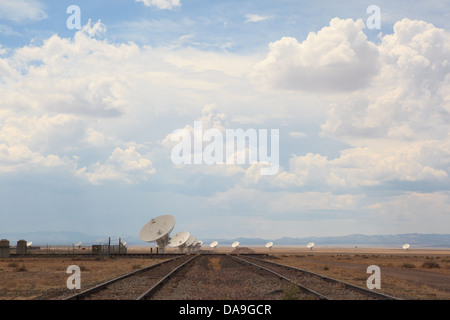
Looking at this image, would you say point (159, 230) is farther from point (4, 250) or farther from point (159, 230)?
point (4, 250)

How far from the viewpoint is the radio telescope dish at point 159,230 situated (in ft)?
224

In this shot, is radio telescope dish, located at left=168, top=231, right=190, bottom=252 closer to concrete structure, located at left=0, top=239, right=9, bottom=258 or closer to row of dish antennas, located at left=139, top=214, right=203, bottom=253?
row of dish antennas, located at left=139, top=214, right=203, bottom=253

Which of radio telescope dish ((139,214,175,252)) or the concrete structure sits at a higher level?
radio telescope dish ((139,214,175,252))

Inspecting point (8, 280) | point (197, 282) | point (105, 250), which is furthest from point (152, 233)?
point (197, 282)

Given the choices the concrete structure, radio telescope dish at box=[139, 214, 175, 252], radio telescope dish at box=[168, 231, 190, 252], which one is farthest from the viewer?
radio telescope dish at box=[168, 231, 190, 252]

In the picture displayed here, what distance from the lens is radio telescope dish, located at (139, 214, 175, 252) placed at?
68.4 m

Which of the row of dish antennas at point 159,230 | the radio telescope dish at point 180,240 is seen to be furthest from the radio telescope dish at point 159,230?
the radio telescope dish at point 180,240

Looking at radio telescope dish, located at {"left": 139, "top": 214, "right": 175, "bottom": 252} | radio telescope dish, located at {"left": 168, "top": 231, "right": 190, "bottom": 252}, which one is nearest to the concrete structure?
radio telescope dish, located at {"left": 139, "top": 214, "right": 175, "bottom": 252}

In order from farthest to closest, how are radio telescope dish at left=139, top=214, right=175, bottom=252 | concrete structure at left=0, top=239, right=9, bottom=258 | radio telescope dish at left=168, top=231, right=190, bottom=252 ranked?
radio telescope dish at left=168, top=231, right=190, bottom=252 → radio telescope dish at left=139, top=214, right=175, bottom=252 → concrete structure at left=0, top=239, right=9, bottom=258

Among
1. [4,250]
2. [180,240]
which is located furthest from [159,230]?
[180,240]

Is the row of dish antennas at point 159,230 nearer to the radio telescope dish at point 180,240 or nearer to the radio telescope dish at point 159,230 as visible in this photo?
the radio telescope dish at point 159,230

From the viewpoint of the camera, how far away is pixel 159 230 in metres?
68.9

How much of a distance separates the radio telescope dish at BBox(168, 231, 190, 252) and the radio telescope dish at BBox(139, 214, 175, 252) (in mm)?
18449
